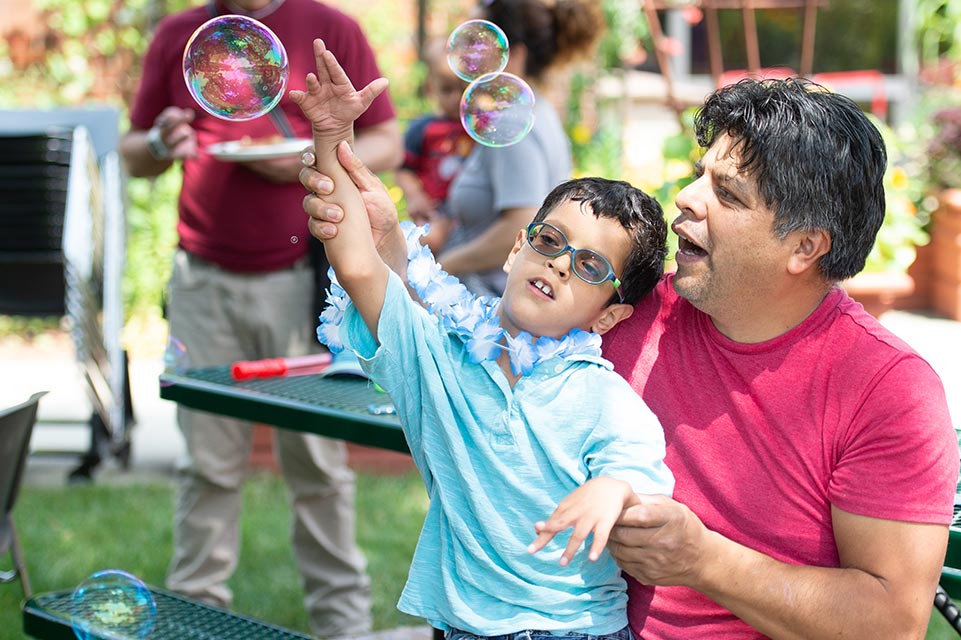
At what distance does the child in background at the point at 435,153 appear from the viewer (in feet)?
13.9

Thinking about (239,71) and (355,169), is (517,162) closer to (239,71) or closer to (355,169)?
(239,71)

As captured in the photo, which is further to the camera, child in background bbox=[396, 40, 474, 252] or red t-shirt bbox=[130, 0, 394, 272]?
child in background bbox=[396, 40, 474, 252]

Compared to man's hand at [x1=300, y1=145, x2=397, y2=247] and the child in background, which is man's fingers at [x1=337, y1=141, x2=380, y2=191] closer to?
man's hand at [x1=300, y1=145, x2=397, y2=247]

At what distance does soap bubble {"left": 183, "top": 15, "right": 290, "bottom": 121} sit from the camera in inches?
86.3

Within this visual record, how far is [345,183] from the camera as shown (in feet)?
5.86

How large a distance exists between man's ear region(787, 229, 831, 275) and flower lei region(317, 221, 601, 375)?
1.00ft

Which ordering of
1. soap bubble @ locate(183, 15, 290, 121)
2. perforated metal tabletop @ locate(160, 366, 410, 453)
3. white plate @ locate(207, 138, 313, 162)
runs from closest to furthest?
soap bubble @ locate(183, 15, 290, 121)
perforated metal tabletop @ locate(160, 366, 410, 453)
white plate @ locate(207, 138, 313, 162)

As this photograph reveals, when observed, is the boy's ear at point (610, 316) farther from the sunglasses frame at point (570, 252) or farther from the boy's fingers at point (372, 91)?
the boy's fingers at point (372, 91)

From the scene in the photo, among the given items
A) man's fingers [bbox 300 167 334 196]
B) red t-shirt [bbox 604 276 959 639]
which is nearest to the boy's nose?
red t-shirt [bbox 604 276 959 639]

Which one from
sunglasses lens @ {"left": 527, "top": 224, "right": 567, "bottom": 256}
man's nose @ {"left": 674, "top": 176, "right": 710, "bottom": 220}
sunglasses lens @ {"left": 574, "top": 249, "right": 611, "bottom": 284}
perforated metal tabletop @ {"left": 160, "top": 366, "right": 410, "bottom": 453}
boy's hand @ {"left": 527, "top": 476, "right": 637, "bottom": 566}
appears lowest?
perforated metal tabletop @ {"left": 160, "top": 366, "right": 410, "bottom": 453}

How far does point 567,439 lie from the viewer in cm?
180

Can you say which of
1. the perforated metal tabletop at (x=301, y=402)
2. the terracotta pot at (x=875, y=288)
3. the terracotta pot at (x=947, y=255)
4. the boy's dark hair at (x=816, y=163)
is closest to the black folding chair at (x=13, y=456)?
the perforated metal tabletop at (x=301, y=402)

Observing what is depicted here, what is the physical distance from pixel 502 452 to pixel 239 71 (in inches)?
34.1

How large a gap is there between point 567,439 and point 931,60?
7492mm
